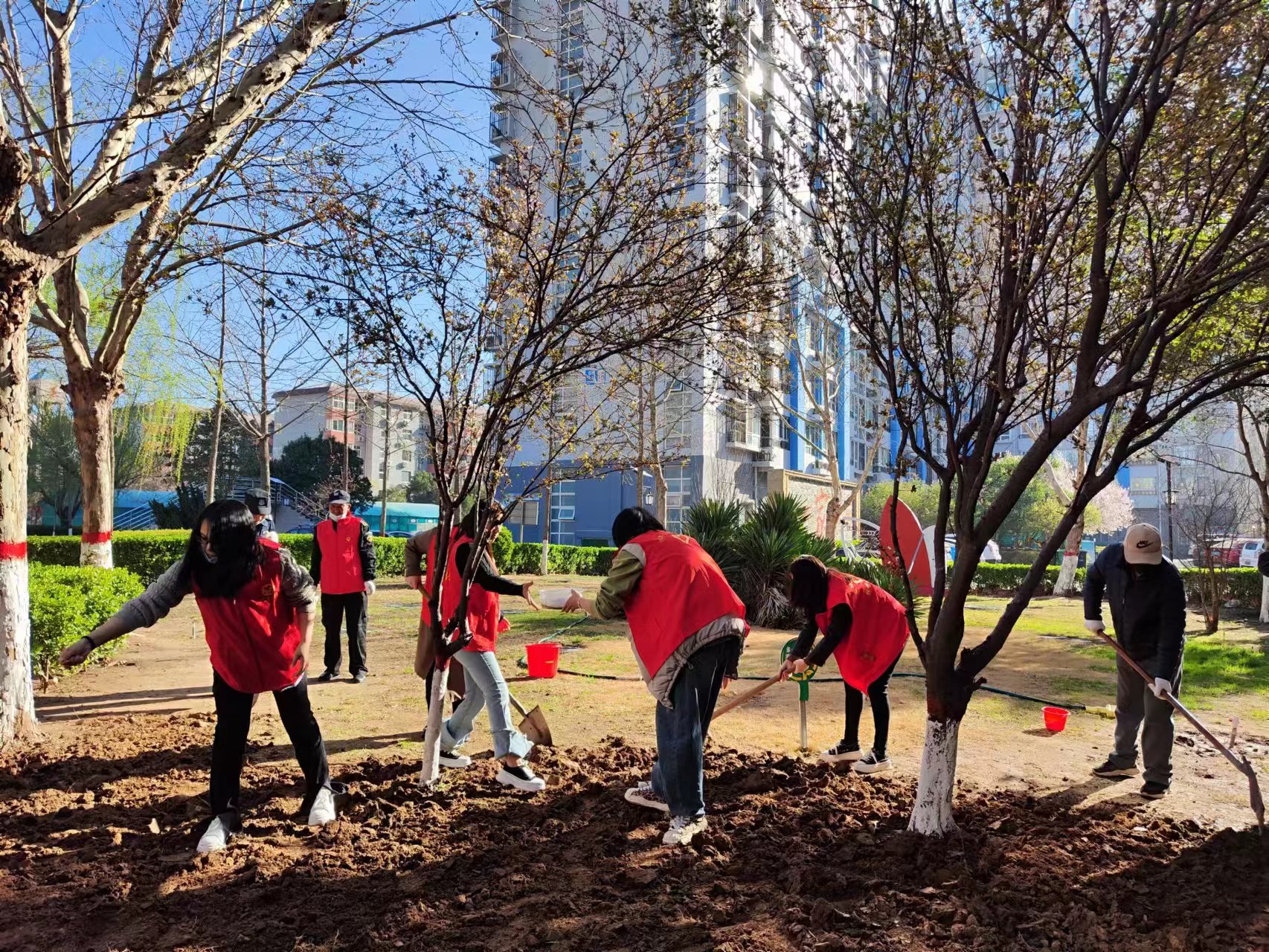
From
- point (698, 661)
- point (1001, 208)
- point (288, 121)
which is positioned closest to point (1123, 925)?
point (698, 661)

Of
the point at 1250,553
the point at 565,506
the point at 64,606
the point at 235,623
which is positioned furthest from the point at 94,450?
the point at 565,506

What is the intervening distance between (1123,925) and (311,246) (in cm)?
516

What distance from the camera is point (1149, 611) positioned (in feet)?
16.6

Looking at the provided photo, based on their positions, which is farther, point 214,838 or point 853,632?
point 853,632

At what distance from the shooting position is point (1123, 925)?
300 centimetres

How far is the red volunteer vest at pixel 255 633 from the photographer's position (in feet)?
12.0

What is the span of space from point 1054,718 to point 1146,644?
125cm

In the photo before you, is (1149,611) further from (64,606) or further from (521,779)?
(64,606)

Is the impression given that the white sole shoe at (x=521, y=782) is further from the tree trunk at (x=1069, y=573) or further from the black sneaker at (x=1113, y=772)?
the tree trunk at (x=1069, y=573)

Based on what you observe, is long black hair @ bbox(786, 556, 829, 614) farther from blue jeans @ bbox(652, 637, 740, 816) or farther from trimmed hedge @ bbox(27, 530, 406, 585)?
trimmed hedge @ bbox(27, 530, 406, 585)

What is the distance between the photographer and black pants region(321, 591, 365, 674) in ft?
25.1

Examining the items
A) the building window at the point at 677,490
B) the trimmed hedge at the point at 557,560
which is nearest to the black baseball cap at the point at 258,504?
the trimmed hedge at the point at 557,560

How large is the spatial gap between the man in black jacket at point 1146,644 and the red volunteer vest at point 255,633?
15.1 ft

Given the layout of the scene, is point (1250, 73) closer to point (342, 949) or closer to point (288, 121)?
point (342, 949)
